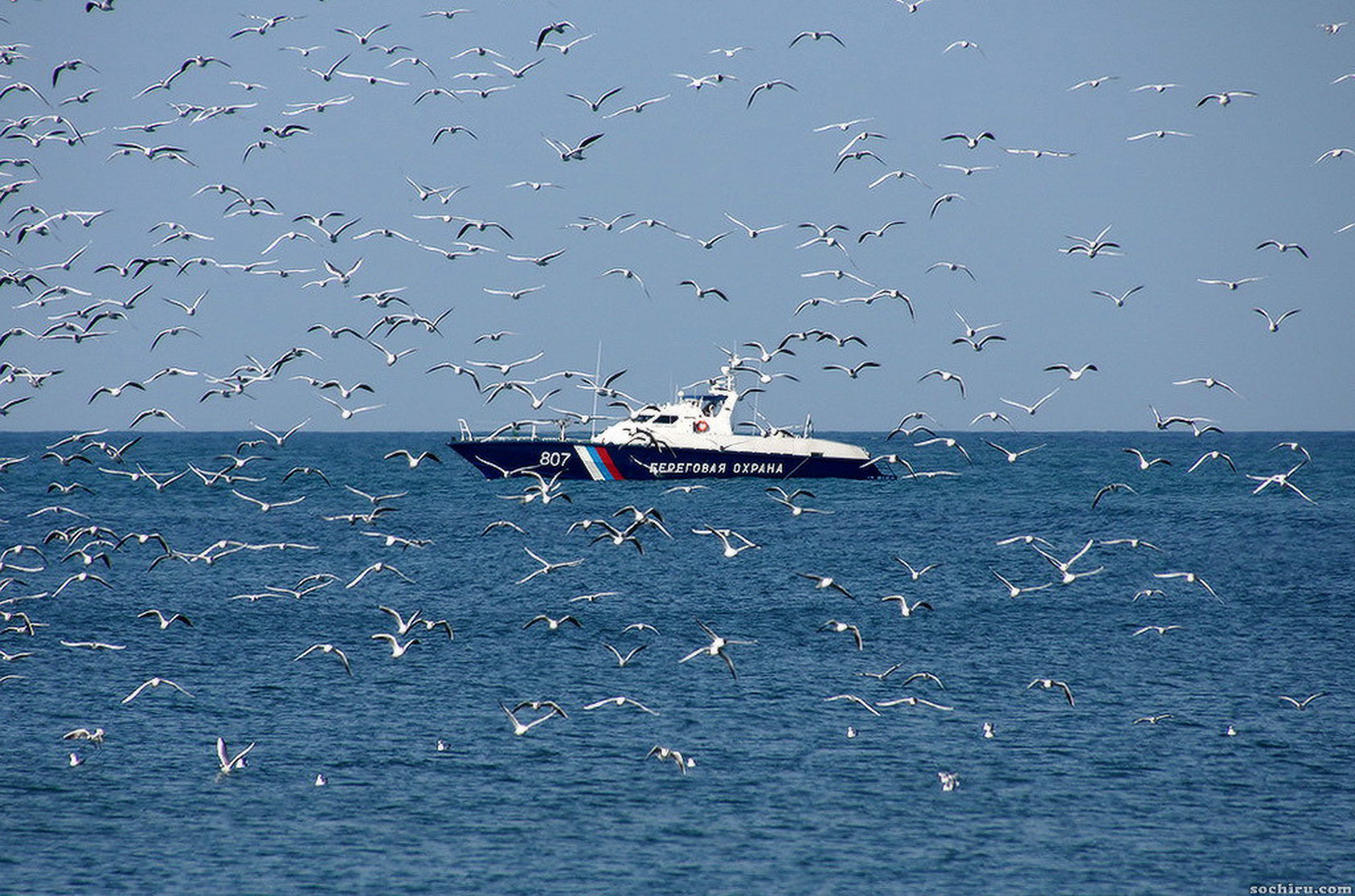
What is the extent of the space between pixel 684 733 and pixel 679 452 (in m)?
60.5

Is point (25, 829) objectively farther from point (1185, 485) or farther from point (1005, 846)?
point (1185, 485)

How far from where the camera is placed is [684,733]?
3666 centimetres

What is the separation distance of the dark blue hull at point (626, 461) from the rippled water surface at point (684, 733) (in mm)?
22173

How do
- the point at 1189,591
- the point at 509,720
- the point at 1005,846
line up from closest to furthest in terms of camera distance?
the point at 1005,846
the point at 509,720
the point at 1189,591

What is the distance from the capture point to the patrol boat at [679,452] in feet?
309

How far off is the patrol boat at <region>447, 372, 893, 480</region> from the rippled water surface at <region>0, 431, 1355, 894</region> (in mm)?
20206

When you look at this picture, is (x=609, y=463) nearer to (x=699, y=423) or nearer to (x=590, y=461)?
(x=590, y=461)

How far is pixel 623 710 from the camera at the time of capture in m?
39.0

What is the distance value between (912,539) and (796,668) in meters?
41.7

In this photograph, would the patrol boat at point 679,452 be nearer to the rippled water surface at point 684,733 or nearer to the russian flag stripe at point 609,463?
the russian flag stripe at point 609,463

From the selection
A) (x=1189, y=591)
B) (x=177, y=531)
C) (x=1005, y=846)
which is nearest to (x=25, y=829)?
(x=1005, y=846)

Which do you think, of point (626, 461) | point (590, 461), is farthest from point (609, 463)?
point (590, 461)

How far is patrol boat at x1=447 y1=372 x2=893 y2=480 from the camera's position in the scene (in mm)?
94312

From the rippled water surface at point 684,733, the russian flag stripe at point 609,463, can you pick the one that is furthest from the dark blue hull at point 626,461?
the rippled water surface at point 684,733
